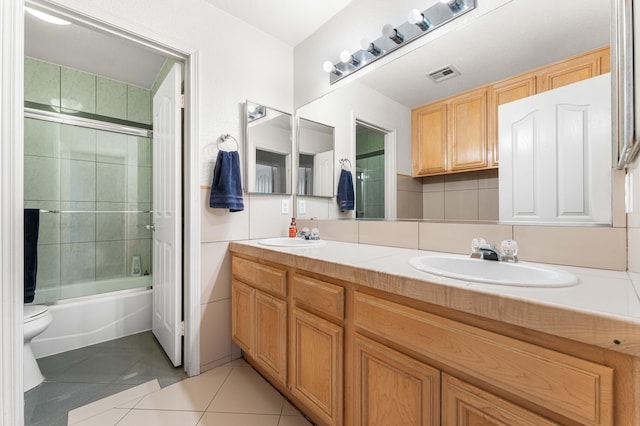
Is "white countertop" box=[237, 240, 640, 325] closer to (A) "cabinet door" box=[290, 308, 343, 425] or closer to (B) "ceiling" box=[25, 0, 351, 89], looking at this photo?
(A) "cabinet door" box=[290, 308, 343, 425]

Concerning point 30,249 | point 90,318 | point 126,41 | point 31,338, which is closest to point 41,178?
point 30,249

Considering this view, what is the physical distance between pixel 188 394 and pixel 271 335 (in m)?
0.62

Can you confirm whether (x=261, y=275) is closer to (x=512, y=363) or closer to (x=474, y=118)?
(x=512, y=363)

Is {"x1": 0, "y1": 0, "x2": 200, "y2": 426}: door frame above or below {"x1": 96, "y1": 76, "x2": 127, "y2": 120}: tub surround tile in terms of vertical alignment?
below

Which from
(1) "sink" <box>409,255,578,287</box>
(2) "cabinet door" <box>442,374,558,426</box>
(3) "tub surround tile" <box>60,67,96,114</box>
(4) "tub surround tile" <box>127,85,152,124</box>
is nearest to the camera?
(2) "cabinet door" <box>442,374,558,426</box>

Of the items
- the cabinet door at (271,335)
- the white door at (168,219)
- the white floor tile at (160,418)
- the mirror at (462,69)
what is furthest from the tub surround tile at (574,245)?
the white door at (168,219)

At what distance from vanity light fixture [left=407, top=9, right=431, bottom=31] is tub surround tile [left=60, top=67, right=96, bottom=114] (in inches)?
114

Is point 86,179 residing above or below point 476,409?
above

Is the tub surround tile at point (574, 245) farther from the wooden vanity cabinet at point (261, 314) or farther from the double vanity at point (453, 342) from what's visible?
the wooden vanity cabinet at point (261, 314)

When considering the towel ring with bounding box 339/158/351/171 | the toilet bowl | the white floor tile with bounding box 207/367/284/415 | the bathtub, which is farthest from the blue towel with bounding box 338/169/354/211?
the toilet bowl

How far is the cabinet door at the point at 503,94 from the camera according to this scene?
113 cm

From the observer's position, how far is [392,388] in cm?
89

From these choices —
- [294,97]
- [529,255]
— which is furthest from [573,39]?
[294,97]

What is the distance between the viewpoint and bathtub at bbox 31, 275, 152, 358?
196 cm
